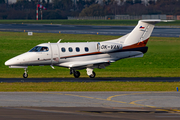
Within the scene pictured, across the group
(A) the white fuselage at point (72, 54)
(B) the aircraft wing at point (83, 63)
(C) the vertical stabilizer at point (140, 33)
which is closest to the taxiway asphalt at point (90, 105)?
(B) the aircraft wing at point (83, 63)

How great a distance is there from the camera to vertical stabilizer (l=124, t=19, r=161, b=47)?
3834 cm

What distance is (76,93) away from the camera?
2638 cm

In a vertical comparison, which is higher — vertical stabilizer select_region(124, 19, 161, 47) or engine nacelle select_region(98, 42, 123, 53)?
vertical stabilizer select_region(124, 19, 161, 47)

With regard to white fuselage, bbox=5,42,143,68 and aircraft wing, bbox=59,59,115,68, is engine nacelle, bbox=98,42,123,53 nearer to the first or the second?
white fuselage, bbox=5,42,143,68

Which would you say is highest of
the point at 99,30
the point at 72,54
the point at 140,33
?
the point at 140,33

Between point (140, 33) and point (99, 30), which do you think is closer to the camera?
point (140, 33)

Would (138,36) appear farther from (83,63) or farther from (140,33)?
(83,63)

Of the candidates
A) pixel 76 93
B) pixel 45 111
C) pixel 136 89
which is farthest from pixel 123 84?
pixel 45 111

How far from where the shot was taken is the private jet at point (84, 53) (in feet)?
119

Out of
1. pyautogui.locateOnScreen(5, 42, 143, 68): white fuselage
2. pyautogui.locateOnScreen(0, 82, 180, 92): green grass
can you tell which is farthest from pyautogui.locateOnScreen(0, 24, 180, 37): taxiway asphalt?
pyautogui.locateOnScreen(0, 82, 180, 92): green grass

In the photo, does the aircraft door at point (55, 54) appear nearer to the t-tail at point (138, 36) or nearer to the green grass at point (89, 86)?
the green grass at point (89, 86)

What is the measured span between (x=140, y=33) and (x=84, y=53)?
6160mm

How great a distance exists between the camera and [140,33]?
3875cm

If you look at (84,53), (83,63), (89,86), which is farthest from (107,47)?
(89,86)
